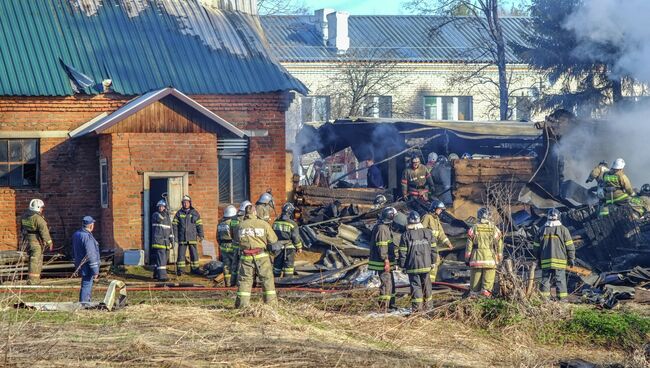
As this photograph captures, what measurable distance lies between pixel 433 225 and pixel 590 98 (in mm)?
12343

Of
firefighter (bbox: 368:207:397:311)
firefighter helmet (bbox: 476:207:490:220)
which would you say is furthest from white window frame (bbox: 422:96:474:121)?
firefighter (bbox: 368:207:397:311)

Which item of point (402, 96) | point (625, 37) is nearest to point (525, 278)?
point (625, 37)

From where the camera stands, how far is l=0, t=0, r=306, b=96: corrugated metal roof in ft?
73.1

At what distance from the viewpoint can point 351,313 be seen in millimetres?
15500

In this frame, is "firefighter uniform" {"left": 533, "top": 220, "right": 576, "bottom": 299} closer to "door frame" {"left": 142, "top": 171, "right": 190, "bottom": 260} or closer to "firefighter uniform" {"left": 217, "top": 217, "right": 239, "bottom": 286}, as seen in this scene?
"firefighter uniform" {"left": 217, "top": 217, "right": 239, "bottom": 286}

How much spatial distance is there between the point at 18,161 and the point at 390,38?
95.7ft

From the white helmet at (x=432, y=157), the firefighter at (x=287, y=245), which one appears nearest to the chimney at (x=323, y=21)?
the white helmet at (x=432, y=157)

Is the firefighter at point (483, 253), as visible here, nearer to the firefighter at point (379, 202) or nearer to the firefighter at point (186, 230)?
the firefighter at point (379, 202)

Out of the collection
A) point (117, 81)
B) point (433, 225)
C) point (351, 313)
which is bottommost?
point (351, 313)

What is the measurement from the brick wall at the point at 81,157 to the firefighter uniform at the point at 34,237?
8.01ft

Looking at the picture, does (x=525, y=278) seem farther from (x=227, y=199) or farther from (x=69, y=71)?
(x=69, y=71)

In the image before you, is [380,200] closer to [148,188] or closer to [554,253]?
[148,188]

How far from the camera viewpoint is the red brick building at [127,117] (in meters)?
21.6

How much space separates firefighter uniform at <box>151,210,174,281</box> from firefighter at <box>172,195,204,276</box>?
32cm
